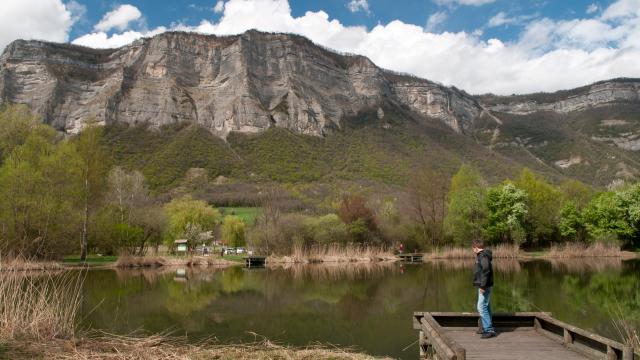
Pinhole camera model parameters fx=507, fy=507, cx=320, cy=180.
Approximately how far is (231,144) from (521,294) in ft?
278

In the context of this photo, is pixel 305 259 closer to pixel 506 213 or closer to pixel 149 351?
pixel 506 213

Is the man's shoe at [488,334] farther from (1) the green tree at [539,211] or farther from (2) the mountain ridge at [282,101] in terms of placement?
(2) the mountain ridge at [282,101]

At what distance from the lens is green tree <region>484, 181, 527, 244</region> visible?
50188 millimetres

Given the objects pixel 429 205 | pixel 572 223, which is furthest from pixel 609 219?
pixel 429 205

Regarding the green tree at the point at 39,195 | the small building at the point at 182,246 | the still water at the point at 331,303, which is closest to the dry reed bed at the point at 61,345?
the still water at the point at 331,303

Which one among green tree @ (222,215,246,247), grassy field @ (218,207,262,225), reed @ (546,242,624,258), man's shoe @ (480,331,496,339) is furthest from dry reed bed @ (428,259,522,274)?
grassy field @ (218,207,262,225)

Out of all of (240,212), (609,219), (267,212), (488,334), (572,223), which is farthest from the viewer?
(240,212)

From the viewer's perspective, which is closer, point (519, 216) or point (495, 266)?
point (495, 266)

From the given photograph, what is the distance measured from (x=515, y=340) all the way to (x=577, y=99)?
575ft

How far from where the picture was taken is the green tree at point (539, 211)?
5303 cm

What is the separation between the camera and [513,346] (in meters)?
9.72

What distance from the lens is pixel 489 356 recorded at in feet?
29.0

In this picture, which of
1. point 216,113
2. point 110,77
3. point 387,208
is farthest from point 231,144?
point 387,208

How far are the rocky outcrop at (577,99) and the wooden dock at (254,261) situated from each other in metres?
143
